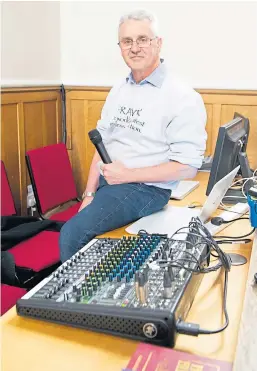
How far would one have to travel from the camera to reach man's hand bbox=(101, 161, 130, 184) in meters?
1.84

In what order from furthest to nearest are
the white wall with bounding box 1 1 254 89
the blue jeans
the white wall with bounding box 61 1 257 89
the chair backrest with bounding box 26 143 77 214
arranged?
the white wall with bounding box 61 1 257 89
the white wall with bounding box 1 1 254 89
the chair backrest with bounding box 26 143 77 214
the blue jeans

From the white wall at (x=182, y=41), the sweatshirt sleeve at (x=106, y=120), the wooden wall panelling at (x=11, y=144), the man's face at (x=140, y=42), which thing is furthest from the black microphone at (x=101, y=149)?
the white wall at (x=182, y=41)

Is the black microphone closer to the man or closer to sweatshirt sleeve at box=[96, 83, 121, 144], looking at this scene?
the man

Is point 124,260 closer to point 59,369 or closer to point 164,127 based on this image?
point 59,369

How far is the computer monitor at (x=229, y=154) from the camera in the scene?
5.89 ft

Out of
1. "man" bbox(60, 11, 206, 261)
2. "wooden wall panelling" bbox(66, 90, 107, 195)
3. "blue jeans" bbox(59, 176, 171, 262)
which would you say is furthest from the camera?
"wooden wall panelling" bbox(66, 90, 107, 195)

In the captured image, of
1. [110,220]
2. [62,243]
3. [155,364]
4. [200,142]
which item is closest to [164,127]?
[200,142]

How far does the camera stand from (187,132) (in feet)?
5.91

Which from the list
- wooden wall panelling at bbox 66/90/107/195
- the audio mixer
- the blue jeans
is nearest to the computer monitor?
the blue jeans

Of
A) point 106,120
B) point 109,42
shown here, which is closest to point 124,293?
point 106,120

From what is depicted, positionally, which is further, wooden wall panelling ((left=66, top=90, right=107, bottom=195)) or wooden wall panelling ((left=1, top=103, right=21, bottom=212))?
wooden wall panelling ((left=66, top=90, right=107, bottom=195))

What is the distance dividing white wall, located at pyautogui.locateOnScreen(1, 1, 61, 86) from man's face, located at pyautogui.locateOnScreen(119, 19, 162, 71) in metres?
1.01

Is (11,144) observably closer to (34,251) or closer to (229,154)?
(34,251)

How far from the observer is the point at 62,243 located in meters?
1.66
